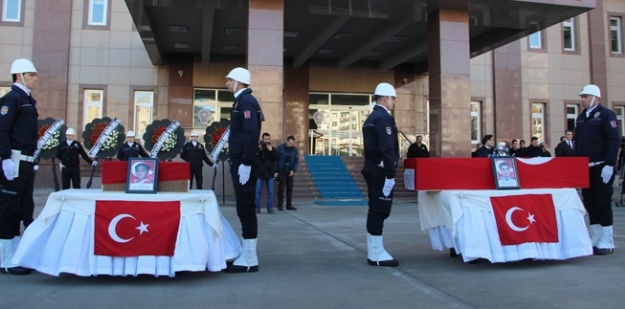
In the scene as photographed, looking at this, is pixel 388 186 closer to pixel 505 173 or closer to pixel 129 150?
pixel 505 173

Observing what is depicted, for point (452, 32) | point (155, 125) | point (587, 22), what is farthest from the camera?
point (587, 22)

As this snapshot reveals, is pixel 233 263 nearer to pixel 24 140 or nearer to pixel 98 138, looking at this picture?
pixel 24 140

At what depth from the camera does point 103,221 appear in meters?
4.79

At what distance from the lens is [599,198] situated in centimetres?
653

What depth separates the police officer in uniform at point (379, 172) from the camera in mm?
5551

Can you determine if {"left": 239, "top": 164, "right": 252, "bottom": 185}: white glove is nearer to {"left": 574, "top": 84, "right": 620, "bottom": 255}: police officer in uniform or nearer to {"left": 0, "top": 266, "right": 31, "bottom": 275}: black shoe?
{"left": 0, "top": 266, "right": 31, "bottom": 275}: black shoe

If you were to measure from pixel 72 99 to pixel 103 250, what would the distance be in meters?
→ 17.5

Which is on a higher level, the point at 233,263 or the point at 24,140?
the point at 24,140

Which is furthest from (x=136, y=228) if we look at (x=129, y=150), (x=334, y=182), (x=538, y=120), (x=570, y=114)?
(x=570, y=114)

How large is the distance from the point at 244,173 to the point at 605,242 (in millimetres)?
4866

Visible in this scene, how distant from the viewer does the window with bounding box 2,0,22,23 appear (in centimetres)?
1994

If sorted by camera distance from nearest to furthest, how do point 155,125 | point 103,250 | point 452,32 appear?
point 103,250, point 155,125, point 452,32

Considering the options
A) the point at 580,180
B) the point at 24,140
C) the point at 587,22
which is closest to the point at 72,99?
the point at 24,140

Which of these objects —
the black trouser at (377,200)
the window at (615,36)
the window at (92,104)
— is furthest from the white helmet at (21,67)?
the window at (615,36)
